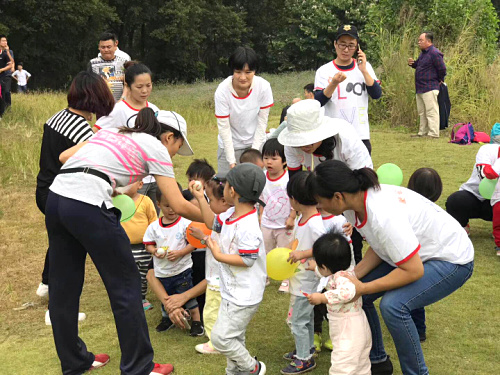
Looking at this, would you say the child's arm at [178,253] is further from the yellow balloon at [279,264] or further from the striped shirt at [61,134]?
the striped shirt at [61,134]

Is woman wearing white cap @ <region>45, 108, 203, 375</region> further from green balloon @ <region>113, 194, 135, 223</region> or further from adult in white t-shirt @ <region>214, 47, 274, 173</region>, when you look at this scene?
adult in white t-shirt @ <region>214, 47, 274, 173</region>

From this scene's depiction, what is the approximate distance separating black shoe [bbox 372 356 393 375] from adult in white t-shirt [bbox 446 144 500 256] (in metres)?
2.62

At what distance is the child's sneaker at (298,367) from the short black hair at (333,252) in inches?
27.0

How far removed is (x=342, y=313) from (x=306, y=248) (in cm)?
64

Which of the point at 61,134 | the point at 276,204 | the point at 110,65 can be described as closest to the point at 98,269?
the point at 61,134

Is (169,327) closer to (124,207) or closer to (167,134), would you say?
(124,207)

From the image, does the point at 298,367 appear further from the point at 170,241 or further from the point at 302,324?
the point at 170,241

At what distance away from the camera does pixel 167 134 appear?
13.5 ft

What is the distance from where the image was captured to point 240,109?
5.98 m

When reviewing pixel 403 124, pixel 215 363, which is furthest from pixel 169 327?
pixel 403 124

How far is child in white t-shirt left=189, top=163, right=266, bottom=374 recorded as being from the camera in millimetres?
3615

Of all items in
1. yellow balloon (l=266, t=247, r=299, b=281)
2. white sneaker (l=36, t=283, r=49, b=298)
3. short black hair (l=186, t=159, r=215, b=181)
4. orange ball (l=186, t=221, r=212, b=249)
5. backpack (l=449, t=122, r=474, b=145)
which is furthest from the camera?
backpack (l=449, t=122, r=474, b=145)

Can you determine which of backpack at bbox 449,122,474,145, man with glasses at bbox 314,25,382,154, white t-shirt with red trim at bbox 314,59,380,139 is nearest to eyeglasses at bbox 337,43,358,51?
man with glasses at bbox 314,25,382,154

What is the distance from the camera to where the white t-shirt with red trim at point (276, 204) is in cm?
518
